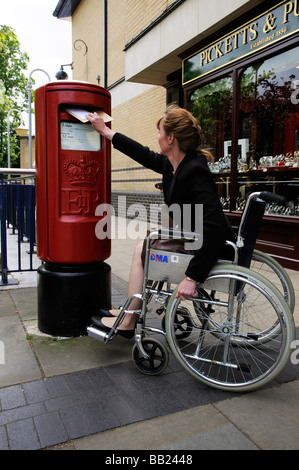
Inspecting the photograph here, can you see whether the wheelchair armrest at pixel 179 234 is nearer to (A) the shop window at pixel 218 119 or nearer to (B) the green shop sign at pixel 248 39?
(B) the green shop sign at pixel 248 39

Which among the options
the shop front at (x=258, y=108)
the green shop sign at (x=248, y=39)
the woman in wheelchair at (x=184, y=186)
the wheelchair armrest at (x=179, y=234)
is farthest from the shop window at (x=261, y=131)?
the wheelchair armrest at (x=179, y=234)

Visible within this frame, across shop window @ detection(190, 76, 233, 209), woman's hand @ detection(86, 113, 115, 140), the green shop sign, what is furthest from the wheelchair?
shop window @ detection(190, 76, 233, 209)

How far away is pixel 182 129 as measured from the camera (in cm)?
231

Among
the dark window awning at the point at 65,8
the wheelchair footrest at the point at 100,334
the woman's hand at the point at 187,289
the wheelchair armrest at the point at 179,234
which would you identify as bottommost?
the wheelchair footrest at the point at 100,334

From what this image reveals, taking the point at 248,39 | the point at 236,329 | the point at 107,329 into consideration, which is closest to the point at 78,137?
the point at 107,329

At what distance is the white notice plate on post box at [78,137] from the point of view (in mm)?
2820

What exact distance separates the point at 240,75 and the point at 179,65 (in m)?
2.37

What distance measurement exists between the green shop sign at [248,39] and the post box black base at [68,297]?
428 centimetres

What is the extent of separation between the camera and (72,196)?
2.88 meters

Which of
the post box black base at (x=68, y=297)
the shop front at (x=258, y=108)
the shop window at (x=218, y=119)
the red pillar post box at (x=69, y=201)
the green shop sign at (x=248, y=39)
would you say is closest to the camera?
the red pillar post box at (x=69, y=201)

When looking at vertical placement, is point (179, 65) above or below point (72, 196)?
above

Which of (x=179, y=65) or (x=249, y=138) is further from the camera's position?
(x=179, y=65)

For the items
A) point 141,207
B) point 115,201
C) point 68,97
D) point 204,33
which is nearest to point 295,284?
point 68,97

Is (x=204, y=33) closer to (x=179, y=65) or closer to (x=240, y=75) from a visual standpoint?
(x=240, y=75)
